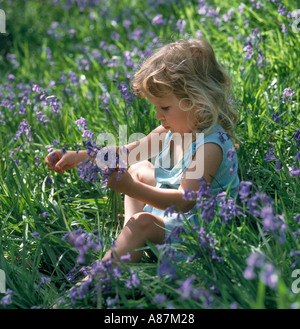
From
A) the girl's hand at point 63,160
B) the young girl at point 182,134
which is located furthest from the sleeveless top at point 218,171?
the girl's hand at point 63,160

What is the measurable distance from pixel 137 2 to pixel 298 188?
442 cm

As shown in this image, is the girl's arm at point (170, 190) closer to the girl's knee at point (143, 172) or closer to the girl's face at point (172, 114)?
the girl's face at point (172, 114)

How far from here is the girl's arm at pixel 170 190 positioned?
7.47 feet

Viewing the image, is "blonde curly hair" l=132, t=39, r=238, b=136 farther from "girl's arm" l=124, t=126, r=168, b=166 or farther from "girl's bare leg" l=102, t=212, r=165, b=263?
"girl's bare leg" l=102, t=212, r=165, b=263

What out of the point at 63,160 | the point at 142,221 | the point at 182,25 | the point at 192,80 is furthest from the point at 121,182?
the point at 182,25

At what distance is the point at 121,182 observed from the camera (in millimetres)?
2258

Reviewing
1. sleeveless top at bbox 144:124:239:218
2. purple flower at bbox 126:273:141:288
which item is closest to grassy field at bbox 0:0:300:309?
purple flower at bbox 126:273:141:288

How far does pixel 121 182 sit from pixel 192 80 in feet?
2.24

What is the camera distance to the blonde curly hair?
2.56 meters

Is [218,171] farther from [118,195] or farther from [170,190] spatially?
[118,195]

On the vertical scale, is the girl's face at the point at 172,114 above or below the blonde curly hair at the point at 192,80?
below

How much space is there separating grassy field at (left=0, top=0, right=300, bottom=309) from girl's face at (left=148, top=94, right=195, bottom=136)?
37 centimetres

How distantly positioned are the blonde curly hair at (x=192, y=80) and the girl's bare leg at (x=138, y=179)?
1.46ft
